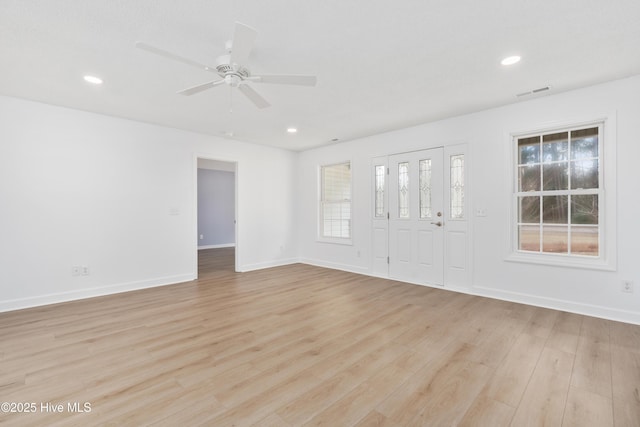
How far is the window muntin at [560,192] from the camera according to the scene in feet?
11.1

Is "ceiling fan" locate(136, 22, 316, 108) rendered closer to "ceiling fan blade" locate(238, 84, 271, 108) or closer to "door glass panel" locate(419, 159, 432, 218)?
"ceiling fan blade" locate(238, 84, 271, 108)

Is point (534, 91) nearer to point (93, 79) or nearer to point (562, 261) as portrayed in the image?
point (562, 261)

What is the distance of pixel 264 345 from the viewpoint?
2586mm

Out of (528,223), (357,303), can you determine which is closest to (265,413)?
(357,303)

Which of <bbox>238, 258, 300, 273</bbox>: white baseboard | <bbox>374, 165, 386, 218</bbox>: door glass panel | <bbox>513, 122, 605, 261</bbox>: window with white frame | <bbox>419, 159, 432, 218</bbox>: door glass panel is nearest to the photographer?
<bbox>513, 122, 605, 261</bbox>: window with white frame

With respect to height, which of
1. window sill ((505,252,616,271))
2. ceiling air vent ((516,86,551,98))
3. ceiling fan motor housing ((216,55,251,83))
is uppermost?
ceiling air vent ((516,86,551,98))

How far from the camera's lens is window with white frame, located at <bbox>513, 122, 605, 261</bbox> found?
3.38 m

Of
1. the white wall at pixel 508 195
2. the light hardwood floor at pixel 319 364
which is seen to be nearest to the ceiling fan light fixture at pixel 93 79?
the light hardwood floor at pixel 319 364

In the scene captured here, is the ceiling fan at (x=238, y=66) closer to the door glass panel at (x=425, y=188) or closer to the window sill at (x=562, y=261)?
the door glass panel at (x=425, y=188)

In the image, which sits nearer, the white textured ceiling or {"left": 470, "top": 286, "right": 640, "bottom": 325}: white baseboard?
the white textured ceiling

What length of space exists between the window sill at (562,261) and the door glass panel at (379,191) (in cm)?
211

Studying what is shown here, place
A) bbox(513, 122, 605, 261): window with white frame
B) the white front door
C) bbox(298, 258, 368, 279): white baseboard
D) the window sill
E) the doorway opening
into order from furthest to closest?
the doorway opening, bbox(298, 258, 368, 279): white baseboard, the white front door, bbox(513, 122, 605, 261): window with white frame, the window sill

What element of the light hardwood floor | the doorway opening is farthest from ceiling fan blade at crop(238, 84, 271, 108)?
the doorway opening

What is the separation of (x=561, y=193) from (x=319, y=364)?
3.49 m
